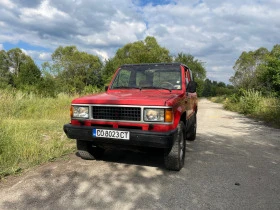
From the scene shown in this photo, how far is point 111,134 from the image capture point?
3.61 metres

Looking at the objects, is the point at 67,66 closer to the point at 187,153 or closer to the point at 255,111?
the point at 255,111

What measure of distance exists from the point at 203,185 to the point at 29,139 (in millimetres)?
3459

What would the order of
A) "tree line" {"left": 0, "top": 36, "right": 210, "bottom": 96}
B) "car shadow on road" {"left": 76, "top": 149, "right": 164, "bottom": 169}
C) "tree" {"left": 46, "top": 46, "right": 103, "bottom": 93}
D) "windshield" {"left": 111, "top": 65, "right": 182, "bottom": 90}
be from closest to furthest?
"car shadow on road" {"left": 76, "top": 149, "right": 164, "bottom": 169} < "windshield" {"left": 111, "top": 65, "right": 182, "bottom": 90} < "tree line" {"left": 0, "top": 36, "right": 210, "bottom": 96} < "tree" {"left": 46, "top": 46, "right": 103, "bottom": 93}

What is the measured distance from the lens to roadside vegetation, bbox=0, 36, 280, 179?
454 cm

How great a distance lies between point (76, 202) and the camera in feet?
9.46

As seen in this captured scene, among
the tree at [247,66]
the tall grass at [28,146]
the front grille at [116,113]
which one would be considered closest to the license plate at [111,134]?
the front grille at [116,113]

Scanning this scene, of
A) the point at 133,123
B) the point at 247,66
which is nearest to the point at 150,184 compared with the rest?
the point at 133,123

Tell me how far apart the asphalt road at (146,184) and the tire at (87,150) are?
0.38 ft

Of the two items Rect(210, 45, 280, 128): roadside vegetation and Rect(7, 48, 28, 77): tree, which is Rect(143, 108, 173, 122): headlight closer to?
Rect(210, 45, 280, 128): roadside vegetation

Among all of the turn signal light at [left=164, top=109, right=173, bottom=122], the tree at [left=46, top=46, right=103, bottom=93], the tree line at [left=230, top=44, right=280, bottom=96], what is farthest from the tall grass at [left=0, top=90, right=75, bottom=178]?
the tree at [left=46, top=46, right=103, bottom=93]

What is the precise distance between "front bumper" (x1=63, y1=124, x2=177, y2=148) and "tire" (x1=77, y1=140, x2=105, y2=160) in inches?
18.4

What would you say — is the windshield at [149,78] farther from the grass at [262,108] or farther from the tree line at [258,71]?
the tree line at [258,71]

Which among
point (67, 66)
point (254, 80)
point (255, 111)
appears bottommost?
point (255, 111)

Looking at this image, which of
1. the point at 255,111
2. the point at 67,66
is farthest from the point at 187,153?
the point at 67,66
